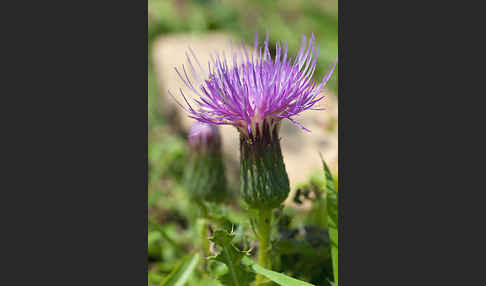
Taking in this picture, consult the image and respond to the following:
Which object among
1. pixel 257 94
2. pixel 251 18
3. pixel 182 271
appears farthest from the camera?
pixel 251 18

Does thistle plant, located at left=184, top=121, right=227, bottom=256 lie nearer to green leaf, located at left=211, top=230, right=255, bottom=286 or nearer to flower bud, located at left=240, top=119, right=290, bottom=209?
green leaf, located at left=211, top=230, right=255, bottom=286

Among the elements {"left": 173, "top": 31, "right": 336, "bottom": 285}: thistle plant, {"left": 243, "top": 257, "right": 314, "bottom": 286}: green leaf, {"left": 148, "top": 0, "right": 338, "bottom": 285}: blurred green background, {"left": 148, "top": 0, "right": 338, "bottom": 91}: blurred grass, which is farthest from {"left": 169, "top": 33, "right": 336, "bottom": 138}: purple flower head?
{"left": 148, "top": 0, "right": 338, "bottom": 91}: blurred grass

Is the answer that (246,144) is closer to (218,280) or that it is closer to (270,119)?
(270,119)

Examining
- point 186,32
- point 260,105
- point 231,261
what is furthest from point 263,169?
point 186,32

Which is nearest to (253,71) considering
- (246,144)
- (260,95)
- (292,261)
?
(260,95)

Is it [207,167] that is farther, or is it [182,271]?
[207,167]

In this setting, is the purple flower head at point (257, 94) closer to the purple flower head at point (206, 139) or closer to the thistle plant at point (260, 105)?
the thistle plant at point (260, 105)

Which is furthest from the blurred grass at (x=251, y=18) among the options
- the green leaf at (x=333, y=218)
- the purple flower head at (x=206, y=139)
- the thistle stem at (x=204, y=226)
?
the green leaf at (x=333, y=218)

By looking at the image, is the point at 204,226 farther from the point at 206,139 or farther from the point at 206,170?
the point at 206,139
